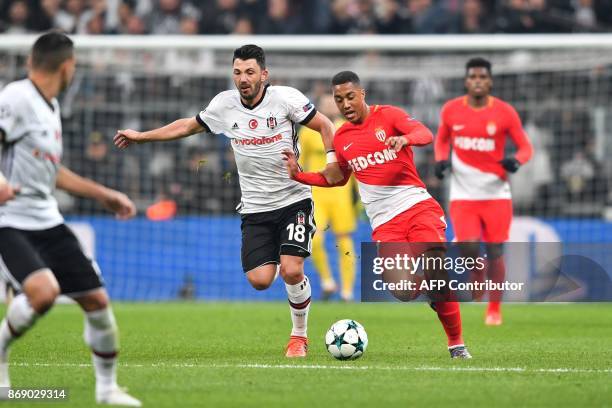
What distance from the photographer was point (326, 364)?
30.2 feet

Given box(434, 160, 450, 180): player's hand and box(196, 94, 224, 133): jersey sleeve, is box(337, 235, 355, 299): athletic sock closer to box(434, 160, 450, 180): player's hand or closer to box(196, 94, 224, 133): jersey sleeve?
box(434, 160, 450, 180): player's hand

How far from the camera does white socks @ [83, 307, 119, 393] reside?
278 inches

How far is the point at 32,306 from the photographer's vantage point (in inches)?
277

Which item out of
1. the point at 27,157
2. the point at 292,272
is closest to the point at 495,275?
the point at 292,272

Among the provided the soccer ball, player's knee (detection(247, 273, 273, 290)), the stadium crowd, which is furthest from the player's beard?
the stadium crowd

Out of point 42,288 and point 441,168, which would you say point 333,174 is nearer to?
point 441,168

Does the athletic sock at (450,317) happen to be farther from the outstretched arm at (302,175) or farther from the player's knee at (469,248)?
the player's knee at (469,248)

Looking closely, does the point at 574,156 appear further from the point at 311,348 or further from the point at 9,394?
the point at 9,394

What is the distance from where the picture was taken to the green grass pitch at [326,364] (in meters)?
7.30

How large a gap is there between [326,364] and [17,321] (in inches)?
111

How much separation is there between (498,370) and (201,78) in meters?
12.1

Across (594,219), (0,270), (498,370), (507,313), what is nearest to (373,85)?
(594,219)

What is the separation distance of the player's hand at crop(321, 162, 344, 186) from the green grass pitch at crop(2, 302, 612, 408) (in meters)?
1.47

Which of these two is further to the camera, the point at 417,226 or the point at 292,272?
the point at 292,272
